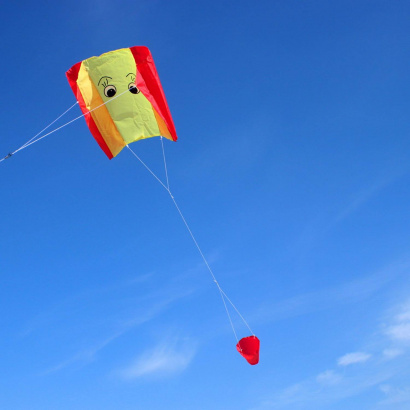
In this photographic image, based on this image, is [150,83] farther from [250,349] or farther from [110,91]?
[250,349]

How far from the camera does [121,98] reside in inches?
630

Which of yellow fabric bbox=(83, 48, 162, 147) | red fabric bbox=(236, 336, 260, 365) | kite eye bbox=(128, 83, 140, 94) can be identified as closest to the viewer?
red fabric bbox=(236, 336, 260, 365)

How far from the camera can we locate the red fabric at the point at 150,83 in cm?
1606

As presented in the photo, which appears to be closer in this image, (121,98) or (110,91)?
(110,91)

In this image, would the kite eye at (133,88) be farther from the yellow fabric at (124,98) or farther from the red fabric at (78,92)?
the red fabric at (78,92)

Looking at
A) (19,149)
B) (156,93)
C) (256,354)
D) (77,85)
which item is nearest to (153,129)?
(156,93)

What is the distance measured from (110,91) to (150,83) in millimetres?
1513

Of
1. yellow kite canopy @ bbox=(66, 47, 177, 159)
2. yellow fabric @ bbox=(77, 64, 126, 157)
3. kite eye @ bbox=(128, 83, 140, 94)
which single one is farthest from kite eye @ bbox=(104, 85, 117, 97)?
kite eye @ bbox=(128, 83, 140, 94)

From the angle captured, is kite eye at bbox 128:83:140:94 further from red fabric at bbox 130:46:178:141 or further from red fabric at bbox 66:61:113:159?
red fabric at bbox 66:61:113:159

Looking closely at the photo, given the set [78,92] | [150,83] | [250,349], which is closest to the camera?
[250,349]

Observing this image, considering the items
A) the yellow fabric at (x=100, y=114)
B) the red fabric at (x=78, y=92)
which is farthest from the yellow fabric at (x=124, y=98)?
the red fabric at (x=78, y=92)

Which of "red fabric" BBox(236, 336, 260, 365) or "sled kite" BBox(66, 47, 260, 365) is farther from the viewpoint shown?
"sled kite" BBox(66, 47, 260, 365)

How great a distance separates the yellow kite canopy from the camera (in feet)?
51.6

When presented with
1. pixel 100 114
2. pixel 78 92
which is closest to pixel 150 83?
pixel 100 114
